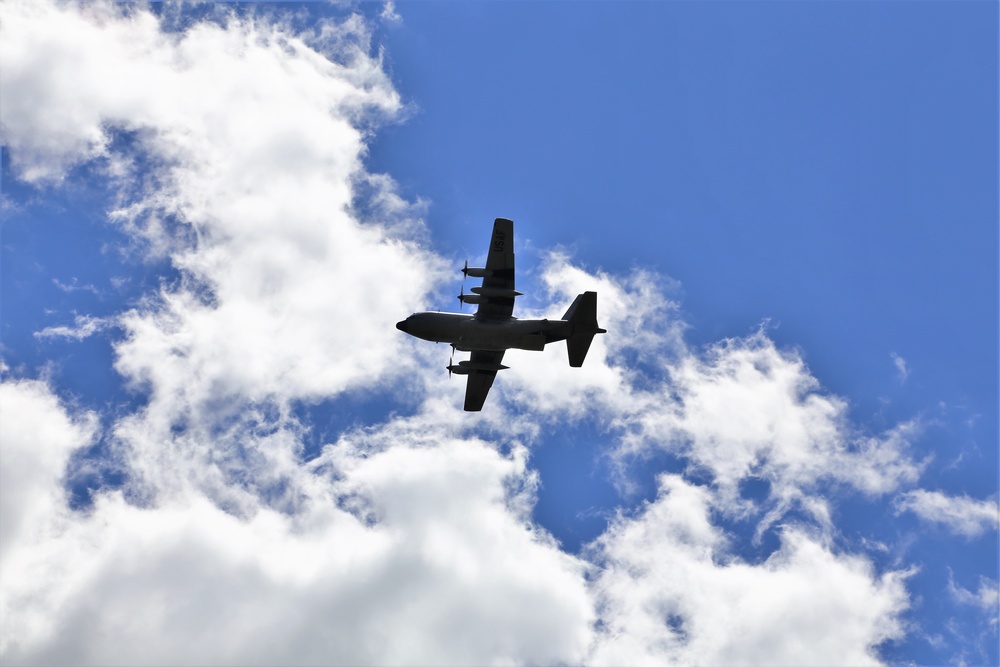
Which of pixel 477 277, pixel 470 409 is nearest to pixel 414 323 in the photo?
pixel 477 277

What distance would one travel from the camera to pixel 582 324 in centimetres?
6656

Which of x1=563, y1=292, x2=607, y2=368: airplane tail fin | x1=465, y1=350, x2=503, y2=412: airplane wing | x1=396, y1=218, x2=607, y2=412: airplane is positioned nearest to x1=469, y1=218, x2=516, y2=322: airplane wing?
x1=396, y1=218, x2=607, y2=412: airplane

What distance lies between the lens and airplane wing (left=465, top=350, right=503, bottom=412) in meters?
72.1

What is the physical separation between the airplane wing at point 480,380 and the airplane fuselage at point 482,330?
4915 millimetres

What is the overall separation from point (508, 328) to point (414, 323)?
6.53 meters

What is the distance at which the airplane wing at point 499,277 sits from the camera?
214ft

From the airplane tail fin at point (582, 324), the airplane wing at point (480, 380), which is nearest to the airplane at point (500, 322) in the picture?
the airplane tail fin at point (582, 324)

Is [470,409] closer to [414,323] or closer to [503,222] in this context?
[414,323]

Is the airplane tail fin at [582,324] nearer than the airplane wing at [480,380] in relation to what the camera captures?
Yes

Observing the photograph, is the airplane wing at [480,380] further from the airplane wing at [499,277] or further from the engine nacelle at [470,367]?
the airplane wing at [499,277]

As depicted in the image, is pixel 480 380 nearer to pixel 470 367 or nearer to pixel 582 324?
pixel 470 367

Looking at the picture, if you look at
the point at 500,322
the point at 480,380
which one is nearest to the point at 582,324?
the point at 500,322

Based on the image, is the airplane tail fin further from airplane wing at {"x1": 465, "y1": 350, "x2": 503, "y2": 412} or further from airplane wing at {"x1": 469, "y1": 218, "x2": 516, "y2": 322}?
airplane wing at {"x1": 465, "y1": 350, "x2": 503, "y2": 412}

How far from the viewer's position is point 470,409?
73.6m
